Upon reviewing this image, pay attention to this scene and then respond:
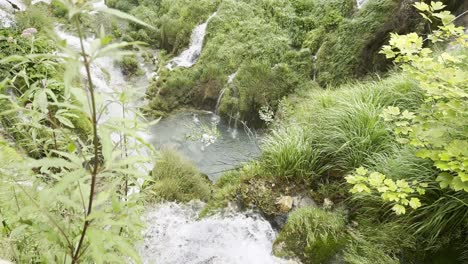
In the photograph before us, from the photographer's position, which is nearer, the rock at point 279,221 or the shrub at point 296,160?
the rock at point 279,221

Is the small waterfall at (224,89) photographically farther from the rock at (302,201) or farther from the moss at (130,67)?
the rock at (302,201)

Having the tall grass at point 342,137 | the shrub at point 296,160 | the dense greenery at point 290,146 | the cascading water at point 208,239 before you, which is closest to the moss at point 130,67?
the dense greenery at point 290,146

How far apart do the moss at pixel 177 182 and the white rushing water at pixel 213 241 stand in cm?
79

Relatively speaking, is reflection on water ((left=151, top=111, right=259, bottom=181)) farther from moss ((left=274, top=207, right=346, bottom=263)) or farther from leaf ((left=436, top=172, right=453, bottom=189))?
leaf ((left=436, top=172, right=453, bottom=189))

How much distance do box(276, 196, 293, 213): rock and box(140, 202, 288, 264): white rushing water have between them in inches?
9.7

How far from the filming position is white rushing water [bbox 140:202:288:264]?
3.56 metres

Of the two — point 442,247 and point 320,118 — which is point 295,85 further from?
point 442,247

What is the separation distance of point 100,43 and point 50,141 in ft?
5.19

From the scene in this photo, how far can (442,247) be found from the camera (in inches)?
110

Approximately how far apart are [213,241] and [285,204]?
93 cm

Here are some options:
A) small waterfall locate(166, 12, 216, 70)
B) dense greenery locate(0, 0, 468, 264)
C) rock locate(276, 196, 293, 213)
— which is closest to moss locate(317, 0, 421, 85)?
dense greenery locate(0, 0, 468, 264)

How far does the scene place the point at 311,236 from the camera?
10.9ft

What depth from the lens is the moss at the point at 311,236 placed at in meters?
3.24

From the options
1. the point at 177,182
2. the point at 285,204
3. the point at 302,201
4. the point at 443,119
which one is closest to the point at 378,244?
the point at 302,201
